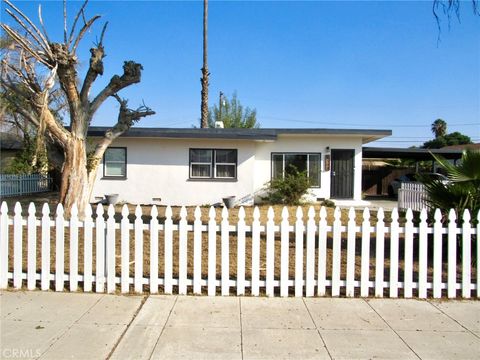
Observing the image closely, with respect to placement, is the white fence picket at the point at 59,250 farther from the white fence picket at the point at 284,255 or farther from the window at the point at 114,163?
the window at the point at 114,163

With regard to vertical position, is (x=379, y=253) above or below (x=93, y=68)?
below

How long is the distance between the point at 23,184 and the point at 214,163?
1002cm

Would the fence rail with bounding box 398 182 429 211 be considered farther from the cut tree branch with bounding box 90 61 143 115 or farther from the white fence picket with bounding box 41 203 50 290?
the white fence picket with bounding box 41 203 50 290

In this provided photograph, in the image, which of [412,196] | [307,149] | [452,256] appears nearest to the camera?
[452,256]

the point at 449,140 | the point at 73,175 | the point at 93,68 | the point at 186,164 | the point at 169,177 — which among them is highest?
the point at 449,140

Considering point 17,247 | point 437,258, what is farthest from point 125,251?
point 437,258

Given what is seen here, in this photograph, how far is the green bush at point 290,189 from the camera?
1534 centimetres

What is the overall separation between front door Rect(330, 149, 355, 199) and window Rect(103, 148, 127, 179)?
8.60 m

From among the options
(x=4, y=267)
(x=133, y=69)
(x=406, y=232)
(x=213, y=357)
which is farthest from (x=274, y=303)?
(x=133, y=69)

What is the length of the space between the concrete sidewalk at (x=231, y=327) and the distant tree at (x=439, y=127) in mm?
68577

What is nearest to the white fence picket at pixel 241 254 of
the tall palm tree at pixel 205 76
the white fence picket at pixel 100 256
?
the white fence picket at pixel 100 256

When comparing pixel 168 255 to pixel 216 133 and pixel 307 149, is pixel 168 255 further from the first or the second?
pixel 307 149

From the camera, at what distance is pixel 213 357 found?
11.6 ft

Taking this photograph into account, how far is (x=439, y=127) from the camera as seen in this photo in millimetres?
66625
